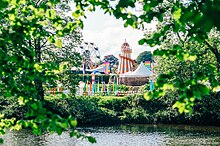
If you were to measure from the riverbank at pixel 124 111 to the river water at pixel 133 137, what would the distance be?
177cm

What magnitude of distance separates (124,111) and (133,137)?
8.27 m

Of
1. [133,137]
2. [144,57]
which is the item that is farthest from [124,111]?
[144,57]

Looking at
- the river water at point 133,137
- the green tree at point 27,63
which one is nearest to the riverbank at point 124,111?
the river water at point 133,137

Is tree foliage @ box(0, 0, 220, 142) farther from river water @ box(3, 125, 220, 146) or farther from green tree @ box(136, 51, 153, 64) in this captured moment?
green tree @ box(136, 51, 153, 64)

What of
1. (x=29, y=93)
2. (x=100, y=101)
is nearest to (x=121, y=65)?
(x=100, y=101)

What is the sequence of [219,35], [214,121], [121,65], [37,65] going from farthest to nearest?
[121,65]
[214,121]
[219,35]
[37,65]

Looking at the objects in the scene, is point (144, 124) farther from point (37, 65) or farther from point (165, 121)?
point (37, 65)

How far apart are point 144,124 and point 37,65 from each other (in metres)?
25.7

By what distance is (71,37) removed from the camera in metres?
30.8

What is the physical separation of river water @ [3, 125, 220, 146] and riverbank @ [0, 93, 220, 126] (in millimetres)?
1772

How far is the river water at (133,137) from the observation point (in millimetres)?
20547

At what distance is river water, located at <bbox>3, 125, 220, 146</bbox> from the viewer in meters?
20.5

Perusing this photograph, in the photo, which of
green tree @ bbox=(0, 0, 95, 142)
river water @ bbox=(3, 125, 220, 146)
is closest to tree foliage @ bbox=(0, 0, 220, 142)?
green tree @ bbox=(0, 0, 95, 142)

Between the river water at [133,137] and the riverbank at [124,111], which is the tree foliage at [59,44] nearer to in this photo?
the river water at [133,137]
